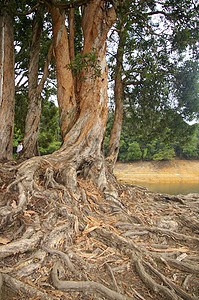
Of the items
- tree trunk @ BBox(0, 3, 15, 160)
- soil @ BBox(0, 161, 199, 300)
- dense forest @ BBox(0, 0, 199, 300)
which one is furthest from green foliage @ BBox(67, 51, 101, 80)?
tree trunk @ BBox(0, 3, 15, 160)

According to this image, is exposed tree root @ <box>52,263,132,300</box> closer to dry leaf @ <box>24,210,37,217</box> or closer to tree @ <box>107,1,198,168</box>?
dry leaf @ <box>24,210,37,217</box>

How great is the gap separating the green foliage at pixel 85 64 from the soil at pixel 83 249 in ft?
7.21

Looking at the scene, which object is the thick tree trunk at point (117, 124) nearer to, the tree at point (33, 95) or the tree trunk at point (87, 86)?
the tree trunk at point (87, 86)

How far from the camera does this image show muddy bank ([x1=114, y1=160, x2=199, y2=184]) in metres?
21.7

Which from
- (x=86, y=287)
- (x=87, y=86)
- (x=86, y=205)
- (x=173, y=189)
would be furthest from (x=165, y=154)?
(x=86, y=287)

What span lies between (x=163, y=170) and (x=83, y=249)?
25303 millimetres

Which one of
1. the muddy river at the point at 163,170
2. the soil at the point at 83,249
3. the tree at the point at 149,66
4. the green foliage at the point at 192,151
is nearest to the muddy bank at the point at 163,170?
the muddy river at the point at 163,170

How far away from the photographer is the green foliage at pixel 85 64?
377 centimetres

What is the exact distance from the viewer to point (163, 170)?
2558 cm

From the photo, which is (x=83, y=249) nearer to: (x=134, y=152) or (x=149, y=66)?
(x=149, y=66)

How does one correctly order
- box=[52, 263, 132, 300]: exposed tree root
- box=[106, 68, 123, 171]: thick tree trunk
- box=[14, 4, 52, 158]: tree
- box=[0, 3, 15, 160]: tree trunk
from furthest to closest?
box=[106, 68, 123, 171]: thick tree trunk < box=[14, 4, 52, 158]: tree < box=[0, 3, 15, 160]: tree trunk < box=[52, 263, 132, 300]: exposed tree root

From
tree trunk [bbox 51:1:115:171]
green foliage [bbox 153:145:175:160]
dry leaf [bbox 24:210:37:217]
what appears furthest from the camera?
green foliage [bbox 153:145:175:160]

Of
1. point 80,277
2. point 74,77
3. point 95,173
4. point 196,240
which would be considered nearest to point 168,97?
point 74,77

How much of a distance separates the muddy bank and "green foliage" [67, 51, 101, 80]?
17842 mm
